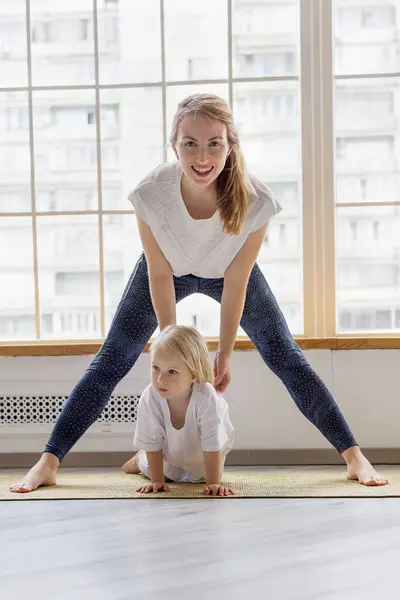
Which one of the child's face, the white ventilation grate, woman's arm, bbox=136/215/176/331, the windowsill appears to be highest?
woman's arm, bbox=136/215/176/331

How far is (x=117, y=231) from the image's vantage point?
3.40m

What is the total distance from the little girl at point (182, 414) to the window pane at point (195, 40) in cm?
123

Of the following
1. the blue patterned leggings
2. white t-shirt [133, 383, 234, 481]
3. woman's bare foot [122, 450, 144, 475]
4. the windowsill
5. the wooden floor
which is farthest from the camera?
the windowsill

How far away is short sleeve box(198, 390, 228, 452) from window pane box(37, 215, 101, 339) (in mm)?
927

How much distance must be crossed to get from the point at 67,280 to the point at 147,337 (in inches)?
27.9

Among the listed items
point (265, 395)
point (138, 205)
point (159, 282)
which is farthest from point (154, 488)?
point (138, 205)

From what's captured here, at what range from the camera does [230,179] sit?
8.57 ft

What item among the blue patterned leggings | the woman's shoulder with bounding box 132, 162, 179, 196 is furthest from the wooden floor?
the woman's shoulder with bounding box 132, 162, 179, 196

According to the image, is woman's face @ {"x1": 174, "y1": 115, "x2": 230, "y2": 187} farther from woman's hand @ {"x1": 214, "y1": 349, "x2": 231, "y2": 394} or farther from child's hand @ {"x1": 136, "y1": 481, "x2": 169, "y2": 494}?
child's hand @ {"x1": 136, "y1": 481, "x2": 169, "y2": 494}

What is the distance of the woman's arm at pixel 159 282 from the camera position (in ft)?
8.74

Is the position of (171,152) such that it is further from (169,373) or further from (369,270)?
(169,373)

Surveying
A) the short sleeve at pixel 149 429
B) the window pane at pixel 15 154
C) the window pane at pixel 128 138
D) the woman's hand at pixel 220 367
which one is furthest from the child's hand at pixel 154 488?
the window pane at pixel 15 154

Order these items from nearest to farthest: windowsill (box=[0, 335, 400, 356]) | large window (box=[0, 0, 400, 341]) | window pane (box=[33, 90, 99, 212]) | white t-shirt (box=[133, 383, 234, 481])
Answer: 1. white t-shirt (box=[133, 383, 234, 481])
2. windowsill (box=[0, 335, 400, 356])
3. large window (box=[0, 0, 400, 341])
4. window pane (box=[33, 90, 99, 212])

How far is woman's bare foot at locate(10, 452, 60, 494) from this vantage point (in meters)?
2.62
